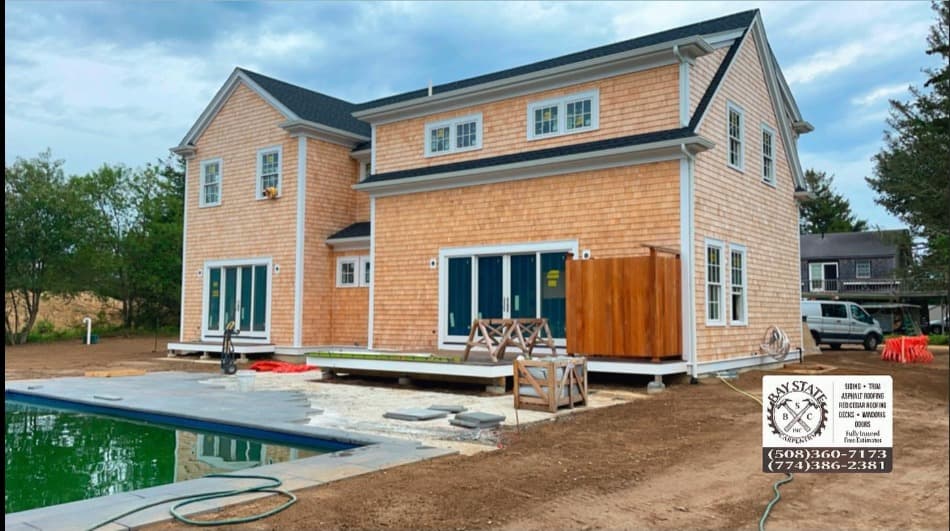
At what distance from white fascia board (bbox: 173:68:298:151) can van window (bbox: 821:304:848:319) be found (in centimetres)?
1786

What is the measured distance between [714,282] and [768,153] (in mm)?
4685

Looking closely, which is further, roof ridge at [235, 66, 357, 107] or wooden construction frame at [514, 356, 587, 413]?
roof ridge at [235, 66, 357, 107]

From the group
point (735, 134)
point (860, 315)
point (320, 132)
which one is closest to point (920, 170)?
point (860, 315)

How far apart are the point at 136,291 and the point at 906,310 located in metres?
39.3

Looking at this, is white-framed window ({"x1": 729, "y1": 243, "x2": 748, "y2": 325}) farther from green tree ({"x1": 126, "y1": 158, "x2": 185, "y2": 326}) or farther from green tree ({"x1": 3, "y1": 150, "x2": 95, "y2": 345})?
green tree ({"x1": 3, "y1": 150, "x2": 95, "y2": 345})


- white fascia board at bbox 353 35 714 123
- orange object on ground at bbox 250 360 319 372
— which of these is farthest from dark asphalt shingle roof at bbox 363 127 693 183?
orange object on ground at bbox 250 360 319 372

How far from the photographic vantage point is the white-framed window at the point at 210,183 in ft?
68.5

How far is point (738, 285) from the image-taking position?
46.6 feet

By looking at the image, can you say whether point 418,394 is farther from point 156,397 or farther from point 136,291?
point 136,291

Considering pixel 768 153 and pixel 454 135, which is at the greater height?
pixel 454 135

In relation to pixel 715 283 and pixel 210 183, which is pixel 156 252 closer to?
pixel 210 183

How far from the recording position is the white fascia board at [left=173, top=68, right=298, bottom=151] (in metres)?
19.7

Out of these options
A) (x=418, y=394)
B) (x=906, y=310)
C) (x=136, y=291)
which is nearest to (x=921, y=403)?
(x=418, y=394)

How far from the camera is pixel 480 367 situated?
1151cm
